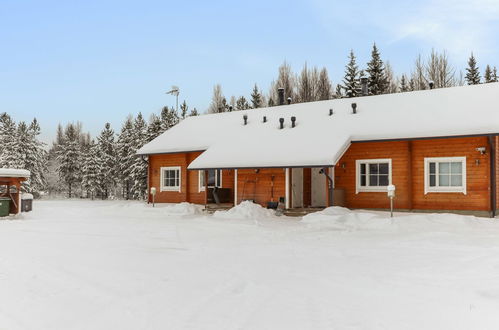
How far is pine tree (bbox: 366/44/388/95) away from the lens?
122 ft

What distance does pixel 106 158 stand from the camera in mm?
40781

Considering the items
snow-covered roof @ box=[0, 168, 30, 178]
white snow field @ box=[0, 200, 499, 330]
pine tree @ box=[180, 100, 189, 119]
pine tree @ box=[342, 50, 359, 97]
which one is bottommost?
white snow field @ box=[0, 200, 499, 330]

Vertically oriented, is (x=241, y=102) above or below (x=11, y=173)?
above

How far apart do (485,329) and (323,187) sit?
13.2 metres

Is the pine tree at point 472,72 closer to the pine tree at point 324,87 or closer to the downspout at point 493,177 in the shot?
the pine tree at point 324,87

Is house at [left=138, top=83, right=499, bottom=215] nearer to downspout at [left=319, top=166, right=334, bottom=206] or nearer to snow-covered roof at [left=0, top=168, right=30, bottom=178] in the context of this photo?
downspout at [left=319, top=166, right=334, bottom=206]

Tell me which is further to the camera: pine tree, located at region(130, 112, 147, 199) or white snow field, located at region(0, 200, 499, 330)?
pine tree, located at region(130, 112, 147, 199)

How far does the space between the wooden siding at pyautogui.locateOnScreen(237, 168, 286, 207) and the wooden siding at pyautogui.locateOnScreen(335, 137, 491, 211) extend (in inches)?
85.2

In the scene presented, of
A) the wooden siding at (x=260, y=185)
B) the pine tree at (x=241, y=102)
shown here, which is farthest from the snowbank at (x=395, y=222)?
the pine tree at (x=241, y=102)

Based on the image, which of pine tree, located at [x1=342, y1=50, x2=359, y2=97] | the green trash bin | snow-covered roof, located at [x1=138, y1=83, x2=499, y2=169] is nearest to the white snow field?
snow-covered roof, located at [x1=138, y1=83, x2=499, y2=169]

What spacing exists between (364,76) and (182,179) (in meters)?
20.7

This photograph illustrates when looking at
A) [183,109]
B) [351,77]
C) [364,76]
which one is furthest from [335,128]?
[183,109]

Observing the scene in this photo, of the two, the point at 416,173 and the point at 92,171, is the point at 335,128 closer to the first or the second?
the point at 416,173

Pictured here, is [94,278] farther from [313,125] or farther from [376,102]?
[376,102]
